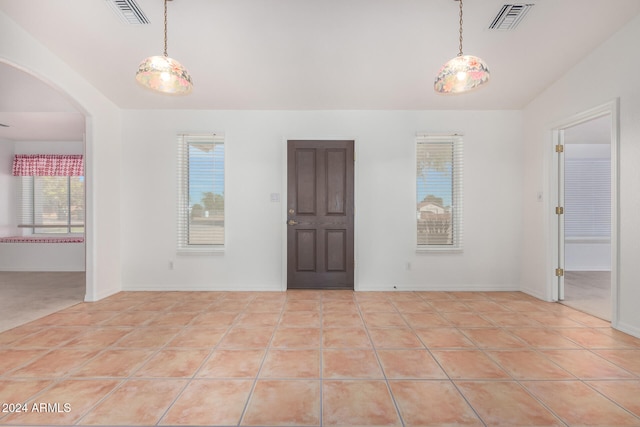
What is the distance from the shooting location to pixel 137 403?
1778 millimetres

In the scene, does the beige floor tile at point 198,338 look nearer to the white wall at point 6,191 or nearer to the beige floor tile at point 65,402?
the beige floor tile at point 65,402

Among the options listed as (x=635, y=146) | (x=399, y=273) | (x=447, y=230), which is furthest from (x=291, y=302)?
(x=635, y=146)

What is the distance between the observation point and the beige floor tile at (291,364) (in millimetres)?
2100

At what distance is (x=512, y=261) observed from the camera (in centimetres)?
440

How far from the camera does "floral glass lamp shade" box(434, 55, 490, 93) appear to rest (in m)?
2.36

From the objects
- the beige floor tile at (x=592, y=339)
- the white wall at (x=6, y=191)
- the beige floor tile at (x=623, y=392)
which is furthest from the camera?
the white wall at (x=6, y=191)

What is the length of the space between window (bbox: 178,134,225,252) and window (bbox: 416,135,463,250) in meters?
3.00

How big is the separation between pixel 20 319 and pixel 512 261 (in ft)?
20.5

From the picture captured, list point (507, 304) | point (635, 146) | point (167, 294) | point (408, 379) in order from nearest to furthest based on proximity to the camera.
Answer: point (408, 379)
point (635, 146)
point (507, 304)
point (167, 294)

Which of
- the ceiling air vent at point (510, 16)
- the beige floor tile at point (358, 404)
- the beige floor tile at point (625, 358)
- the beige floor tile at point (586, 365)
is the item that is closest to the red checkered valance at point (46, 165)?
the beige floor tile at point (358, 404)

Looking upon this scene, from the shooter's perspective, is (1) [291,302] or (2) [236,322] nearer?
(2) [236,322]

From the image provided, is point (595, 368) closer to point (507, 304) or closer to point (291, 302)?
point (507, 304)

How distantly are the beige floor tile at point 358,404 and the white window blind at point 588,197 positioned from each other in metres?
6.38

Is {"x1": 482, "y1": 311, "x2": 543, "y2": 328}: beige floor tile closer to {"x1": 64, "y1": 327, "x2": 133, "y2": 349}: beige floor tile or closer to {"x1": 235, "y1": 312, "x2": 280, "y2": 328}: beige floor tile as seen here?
{"x1": 235, "y1": 312, "x2": 280, "y2": 328}: beige floor tile
